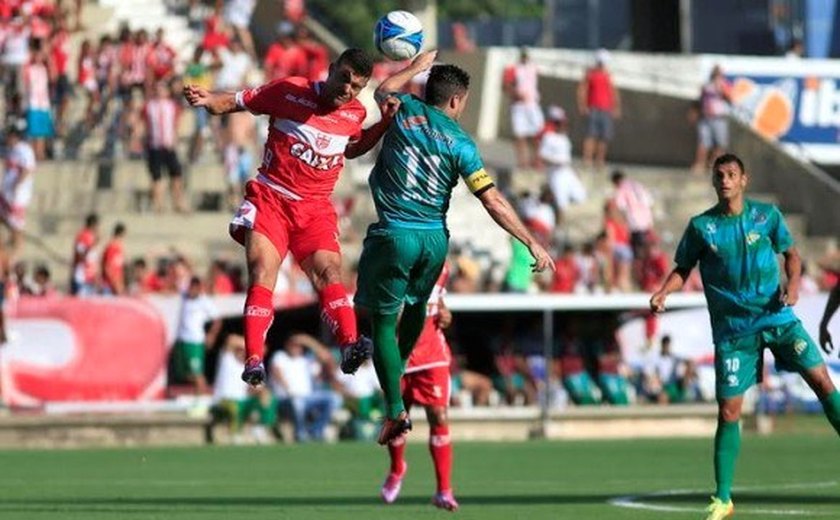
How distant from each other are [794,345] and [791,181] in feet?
82.4

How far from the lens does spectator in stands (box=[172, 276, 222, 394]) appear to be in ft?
101

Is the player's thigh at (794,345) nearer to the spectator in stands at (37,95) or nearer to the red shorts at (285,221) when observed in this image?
the red shorts at (285,221)

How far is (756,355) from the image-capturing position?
16344 millimetres

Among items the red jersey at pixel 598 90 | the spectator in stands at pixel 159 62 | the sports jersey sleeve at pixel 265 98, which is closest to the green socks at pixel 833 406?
the sports jersey sleeve at pixel 265 98

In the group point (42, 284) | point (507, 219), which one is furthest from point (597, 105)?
point (507, 219)

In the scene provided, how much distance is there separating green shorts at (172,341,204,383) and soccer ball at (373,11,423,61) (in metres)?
14.5

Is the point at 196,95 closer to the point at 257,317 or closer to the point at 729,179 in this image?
the point at 257,317

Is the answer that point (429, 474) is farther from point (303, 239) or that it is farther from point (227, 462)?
point (303, 239)

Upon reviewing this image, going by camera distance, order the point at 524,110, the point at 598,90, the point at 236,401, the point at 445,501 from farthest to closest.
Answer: the point at 598,90
the point at 524,110
the point at 236,401
the point at 445,501

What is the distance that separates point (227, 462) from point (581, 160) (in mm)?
18359

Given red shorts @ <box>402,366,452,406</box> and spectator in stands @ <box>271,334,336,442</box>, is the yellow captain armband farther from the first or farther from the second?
spectator in stands @ <box>271,334,336,442</box>

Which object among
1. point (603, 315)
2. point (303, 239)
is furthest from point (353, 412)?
point (303, 239)

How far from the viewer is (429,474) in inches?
901

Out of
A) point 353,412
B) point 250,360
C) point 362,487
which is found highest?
point 250,360
